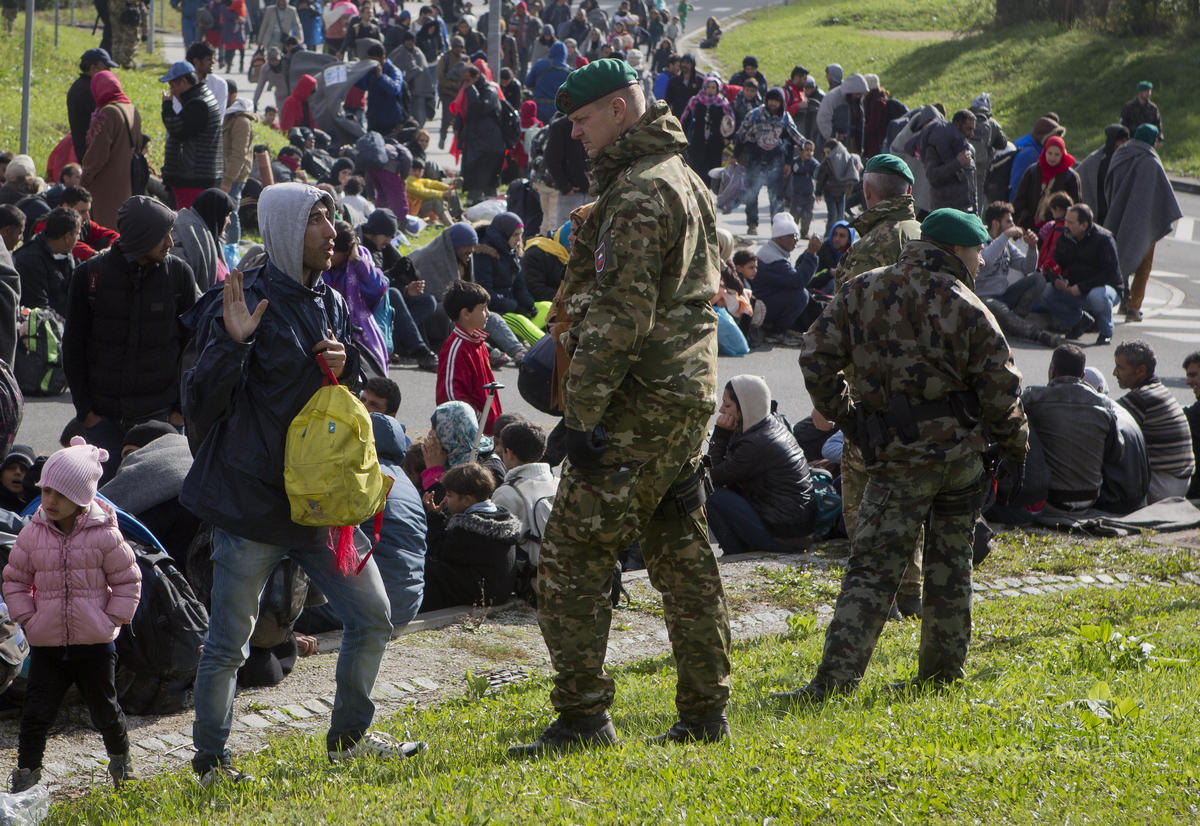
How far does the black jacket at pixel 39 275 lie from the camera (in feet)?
35.2

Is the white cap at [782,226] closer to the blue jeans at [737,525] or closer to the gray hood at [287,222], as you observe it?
the blue jeans at [737,525]

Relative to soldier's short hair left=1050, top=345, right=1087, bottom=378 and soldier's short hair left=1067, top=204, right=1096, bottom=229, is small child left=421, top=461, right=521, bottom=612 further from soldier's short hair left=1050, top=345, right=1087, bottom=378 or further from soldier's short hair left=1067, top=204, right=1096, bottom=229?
soldier's short hair left=1067, top=204, right=1096, bottom=229

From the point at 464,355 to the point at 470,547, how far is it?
2310mm

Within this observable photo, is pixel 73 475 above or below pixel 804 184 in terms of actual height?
above

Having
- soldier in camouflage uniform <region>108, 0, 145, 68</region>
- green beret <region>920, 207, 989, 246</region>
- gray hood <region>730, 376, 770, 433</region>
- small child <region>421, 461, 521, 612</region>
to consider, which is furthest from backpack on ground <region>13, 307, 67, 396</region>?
soldier in camouflage uniform <region>108, 0, 145, 68</region>

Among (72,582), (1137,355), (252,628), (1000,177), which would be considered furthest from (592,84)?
(1000,177)

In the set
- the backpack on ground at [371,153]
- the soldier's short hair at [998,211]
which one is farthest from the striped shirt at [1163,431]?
the backpack on ground at [371,153]

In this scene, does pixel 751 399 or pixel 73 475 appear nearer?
pixel 73 475

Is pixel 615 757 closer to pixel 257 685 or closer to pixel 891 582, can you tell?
pixel 891 582

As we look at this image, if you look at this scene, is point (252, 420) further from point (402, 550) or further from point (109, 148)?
point (109, 148)

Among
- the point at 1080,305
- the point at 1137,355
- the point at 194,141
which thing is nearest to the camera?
the point at 1137,355

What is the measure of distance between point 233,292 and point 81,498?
110 centimetres

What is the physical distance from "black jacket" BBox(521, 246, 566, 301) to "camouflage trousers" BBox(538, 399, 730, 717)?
30.0 feet

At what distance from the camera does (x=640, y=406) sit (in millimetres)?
4266
